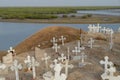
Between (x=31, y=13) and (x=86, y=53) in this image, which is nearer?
(x=86, y=53)

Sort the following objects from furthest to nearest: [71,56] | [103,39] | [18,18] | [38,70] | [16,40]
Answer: [18,18]
[16,40]
[103,39]
[71,56]
[38,70]

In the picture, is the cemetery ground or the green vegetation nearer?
the cemetery ground

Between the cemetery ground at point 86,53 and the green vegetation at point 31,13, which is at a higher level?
the cemetery ground at point 86,53

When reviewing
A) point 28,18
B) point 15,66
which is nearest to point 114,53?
point 15,66

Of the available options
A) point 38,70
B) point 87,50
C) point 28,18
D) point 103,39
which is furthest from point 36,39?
point 28,18

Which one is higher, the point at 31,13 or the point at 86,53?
the point at 86,53

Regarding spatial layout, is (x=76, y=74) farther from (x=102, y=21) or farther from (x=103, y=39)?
(x=102, y=21)

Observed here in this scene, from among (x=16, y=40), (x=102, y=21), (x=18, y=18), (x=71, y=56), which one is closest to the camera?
(x=71, y=56)

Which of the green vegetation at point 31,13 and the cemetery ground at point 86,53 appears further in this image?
the green vegetation at point 31,13

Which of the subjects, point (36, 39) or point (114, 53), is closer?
point (114, 53)

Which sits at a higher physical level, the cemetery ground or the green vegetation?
the cemetery ground

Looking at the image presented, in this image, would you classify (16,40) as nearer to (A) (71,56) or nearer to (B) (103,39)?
(B) (103,39)
